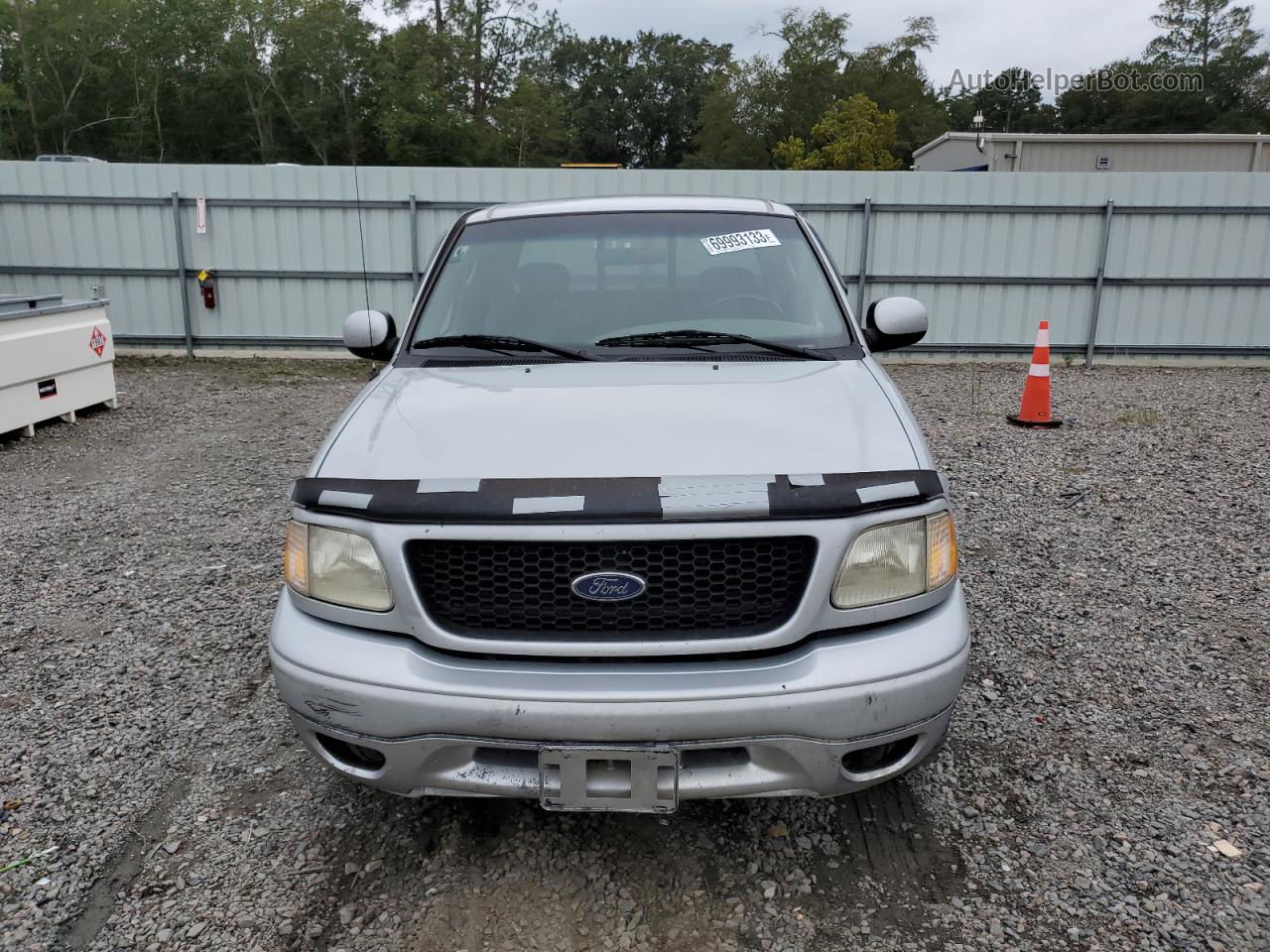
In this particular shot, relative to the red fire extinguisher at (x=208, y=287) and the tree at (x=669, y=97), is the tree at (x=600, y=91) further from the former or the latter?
the red fire extinguisher at (x=208, y=287)

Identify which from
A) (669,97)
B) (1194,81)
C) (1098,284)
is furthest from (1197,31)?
(1098,284)

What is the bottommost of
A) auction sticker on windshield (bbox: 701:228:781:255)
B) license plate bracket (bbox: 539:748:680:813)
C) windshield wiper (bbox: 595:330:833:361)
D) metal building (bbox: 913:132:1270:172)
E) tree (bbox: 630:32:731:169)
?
license plate bracket (bbox: 539:748:680:813)

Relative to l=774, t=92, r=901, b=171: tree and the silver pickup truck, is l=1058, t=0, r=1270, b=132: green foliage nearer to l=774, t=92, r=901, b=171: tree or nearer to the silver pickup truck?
l=774, t=92, r=901, b=171: tree

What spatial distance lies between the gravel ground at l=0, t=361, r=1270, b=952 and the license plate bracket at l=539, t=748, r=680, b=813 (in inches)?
16.0

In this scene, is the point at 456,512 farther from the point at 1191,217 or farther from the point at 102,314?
the point at 1191,217

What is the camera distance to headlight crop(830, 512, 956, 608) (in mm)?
2176

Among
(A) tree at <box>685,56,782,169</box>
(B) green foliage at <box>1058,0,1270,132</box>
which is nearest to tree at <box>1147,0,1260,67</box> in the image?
(B) green foliage at <box>1058,0,1270,132</box>

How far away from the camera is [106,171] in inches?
472

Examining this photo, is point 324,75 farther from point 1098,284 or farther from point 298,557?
point 298,557

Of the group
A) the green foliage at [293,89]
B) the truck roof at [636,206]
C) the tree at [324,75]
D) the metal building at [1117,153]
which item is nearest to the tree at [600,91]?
the green foliage at [293,89]

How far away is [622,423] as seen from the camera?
246 cm

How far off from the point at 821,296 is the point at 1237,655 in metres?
2.24

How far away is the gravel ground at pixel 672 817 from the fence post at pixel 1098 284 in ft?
24.9

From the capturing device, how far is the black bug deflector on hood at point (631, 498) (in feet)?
6.84
